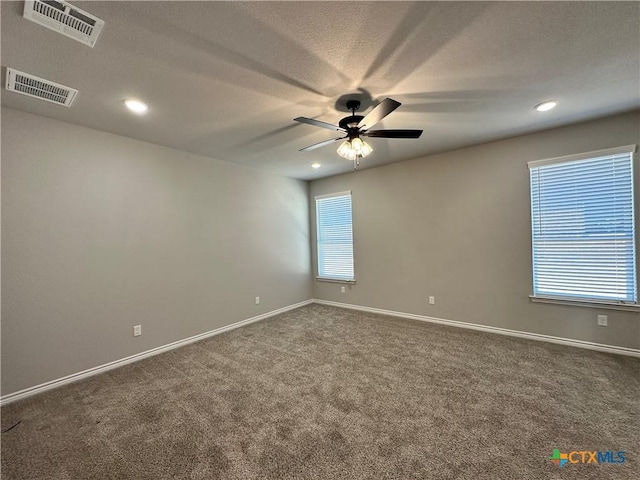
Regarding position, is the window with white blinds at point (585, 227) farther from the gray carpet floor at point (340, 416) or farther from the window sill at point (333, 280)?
the window sill at point (333, 280)

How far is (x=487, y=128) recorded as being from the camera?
314 centimetres

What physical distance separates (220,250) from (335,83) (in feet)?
9.65

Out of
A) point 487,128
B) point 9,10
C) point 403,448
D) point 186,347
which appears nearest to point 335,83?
point 9,10

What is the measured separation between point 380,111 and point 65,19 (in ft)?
6.46

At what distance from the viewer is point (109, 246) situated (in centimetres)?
299

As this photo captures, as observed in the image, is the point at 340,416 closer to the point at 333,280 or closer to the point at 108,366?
the point at 108,366

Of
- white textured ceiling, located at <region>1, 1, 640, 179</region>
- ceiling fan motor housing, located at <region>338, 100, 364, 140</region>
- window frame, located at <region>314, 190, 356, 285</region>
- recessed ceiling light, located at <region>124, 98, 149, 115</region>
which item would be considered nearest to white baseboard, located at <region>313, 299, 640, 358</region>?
window frame, located at <region>314, 190, 356, 285</region>

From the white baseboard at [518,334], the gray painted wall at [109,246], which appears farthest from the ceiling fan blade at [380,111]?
the white baseboard at [518,334]

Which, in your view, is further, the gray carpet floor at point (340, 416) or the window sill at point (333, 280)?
the window sill at point (333, 280)

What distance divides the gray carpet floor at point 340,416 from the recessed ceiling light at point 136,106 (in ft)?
8.75

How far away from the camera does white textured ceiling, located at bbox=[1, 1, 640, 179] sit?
1472mm

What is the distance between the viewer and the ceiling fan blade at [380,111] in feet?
6.08

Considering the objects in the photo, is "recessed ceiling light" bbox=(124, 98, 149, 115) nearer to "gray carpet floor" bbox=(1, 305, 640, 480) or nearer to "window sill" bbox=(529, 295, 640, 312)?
"gray carpet floor" bbox=(1, 305, 640, 480)

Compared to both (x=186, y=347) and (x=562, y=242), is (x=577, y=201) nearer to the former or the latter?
(x=562, y=242)
